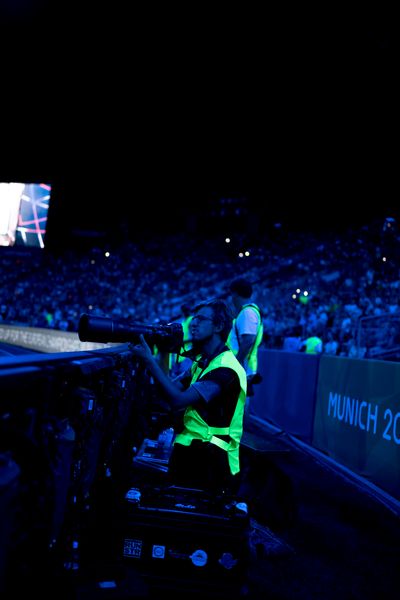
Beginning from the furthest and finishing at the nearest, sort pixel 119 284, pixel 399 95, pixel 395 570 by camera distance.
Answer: pixel 119 284 → pixel 399 95 → pixel 395 570

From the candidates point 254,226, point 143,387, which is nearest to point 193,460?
point 143,387

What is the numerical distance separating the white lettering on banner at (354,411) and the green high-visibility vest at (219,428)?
126 inches

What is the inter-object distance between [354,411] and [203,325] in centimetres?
391

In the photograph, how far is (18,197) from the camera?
28.4m

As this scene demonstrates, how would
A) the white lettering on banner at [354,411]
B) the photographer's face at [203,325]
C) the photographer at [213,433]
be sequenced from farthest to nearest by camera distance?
1. the white lettering on banner at [354,411]
2. the photographer's face at [203,325]
3. the photographer at [213,433]

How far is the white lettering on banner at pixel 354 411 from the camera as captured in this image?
6.20m

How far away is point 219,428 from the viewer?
3270 millimetres

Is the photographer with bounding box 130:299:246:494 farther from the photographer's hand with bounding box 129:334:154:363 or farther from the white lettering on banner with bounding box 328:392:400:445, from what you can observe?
the white lettering on banner with bounding box 328:392:400:445

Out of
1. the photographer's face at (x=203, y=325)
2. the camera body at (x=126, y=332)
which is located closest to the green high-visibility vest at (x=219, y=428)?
the photographer's face at (x=203, y=325)

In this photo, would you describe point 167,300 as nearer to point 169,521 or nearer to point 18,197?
point 18,197

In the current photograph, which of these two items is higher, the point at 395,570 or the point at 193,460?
the point at 193,460

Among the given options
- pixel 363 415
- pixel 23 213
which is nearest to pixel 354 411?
pixel 363 415

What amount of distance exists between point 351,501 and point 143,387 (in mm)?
2203

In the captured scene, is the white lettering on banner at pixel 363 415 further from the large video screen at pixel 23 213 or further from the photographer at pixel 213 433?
the large video screen at pixel 23 213
